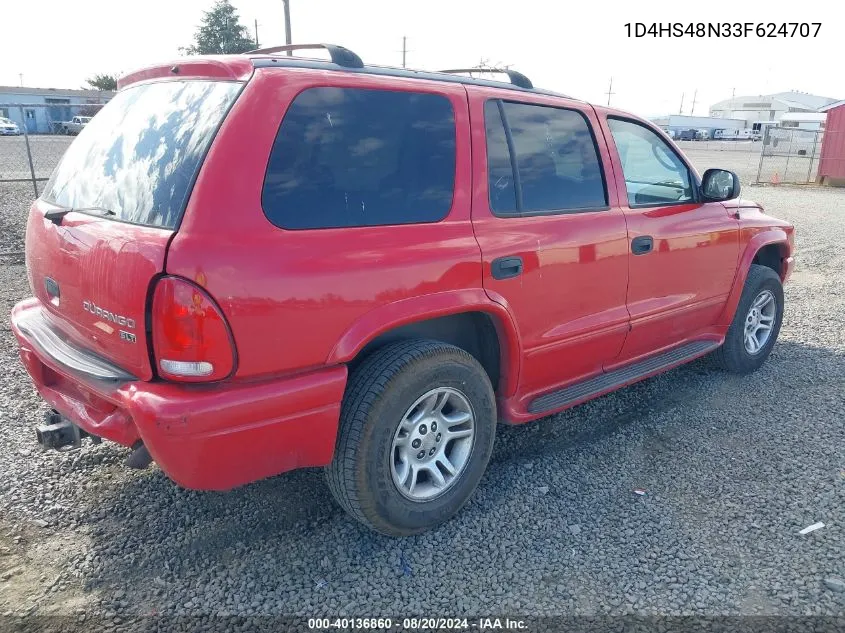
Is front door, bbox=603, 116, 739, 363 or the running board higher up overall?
front door, bbox=603, 116, 739, 363

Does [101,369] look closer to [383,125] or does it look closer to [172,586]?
[172,586]

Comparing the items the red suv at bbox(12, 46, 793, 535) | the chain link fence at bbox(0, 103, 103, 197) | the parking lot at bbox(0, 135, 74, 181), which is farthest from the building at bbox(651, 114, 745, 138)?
the red suv at bbox(12, 46, 793, 535)

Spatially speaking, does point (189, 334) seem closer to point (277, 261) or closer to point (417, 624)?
point (277, 261)

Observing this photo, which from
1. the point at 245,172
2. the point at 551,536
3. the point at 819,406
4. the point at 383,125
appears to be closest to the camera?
the point at 245,172

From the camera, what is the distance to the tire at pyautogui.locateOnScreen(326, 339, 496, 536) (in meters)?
2.60

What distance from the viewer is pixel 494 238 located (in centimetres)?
294

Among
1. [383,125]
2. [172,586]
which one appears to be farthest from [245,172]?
[172,586]

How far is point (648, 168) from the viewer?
13.2 ft

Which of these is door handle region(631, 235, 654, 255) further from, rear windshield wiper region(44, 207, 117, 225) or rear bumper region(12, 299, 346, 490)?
rear windshield wiper region(44, 207, 117, 225)

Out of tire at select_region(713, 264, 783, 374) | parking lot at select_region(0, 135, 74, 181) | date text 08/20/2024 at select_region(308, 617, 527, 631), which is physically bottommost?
parking lot at select_region(0, 135, 74, 181)

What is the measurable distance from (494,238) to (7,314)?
4817 millimetres

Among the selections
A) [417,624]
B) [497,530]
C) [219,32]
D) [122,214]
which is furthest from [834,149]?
[219,32]

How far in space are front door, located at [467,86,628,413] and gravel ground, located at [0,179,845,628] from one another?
54 centimetres

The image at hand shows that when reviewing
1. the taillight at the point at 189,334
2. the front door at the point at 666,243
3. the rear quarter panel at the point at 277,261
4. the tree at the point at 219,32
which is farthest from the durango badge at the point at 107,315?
the tree at the point at 219,32
